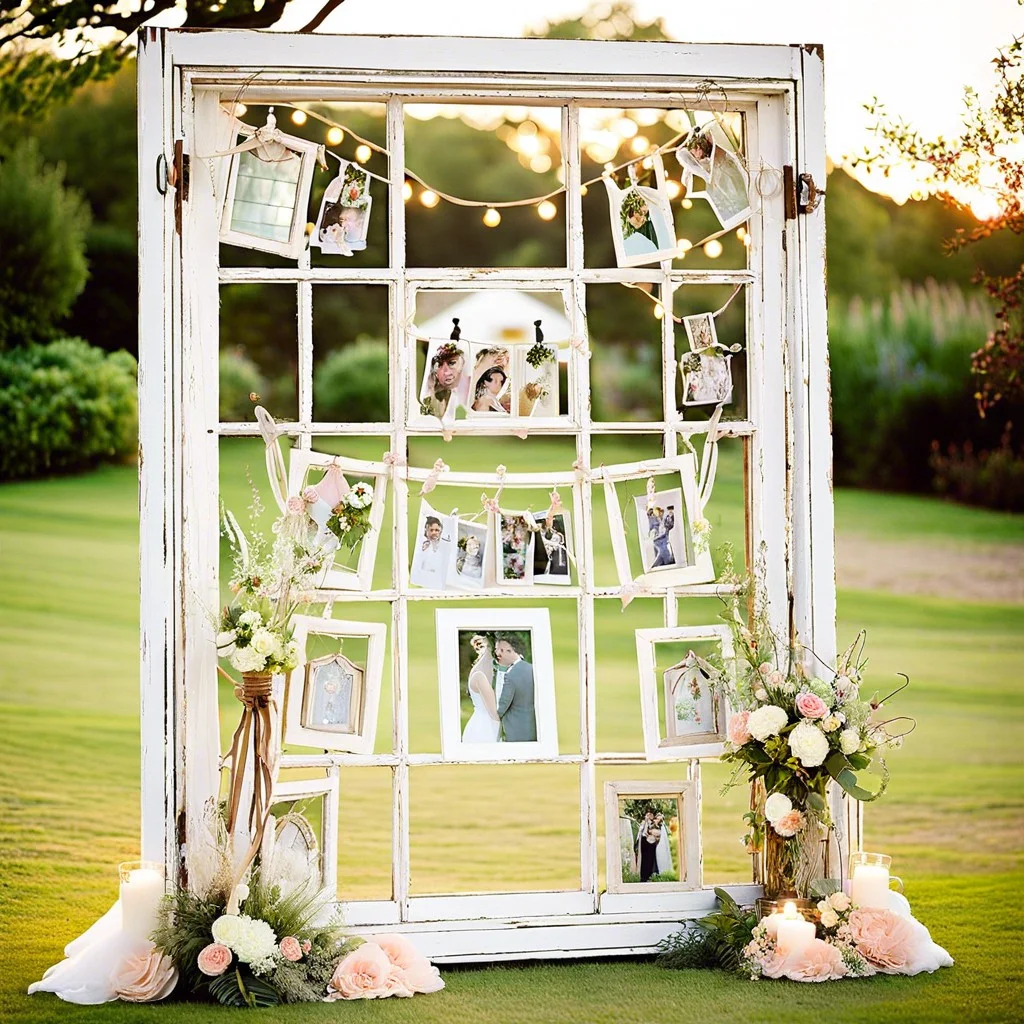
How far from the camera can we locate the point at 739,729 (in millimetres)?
3193

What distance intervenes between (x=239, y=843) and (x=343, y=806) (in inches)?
111

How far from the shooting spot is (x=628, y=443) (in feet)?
33.8

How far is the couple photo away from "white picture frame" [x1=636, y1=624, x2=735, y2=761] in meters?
0.30

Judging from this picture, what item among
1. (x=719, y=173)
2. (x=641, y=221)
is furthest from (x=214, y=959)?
(x=719, y=173)

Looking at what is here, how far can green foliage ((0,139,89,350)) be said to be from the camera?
23.2 feet

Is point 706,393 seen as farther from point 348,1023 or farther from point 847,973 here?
point 348,1023

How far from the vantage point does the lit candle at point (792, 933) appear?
10.2ft

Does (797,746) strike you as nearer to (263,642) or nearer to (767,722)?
(767,722)

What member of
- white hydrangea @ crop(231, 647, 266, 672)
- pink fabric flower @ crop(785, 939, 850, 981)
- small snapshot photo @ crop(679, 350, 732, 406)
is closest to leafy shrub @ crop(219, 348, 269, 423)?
small snapshot photo @ crop(679, 350, 732, 406)

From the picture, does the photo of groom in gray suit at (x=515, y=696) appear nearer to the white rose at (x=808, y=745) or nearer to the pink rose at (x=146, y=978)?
the white rose at (x=808, y=745)

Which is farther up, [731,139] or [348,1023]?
[731,139]

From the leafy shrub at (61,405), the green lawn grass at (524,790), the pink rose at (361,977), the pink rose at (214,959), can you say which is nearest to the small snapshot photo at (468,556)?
the green lawn grass at (524,790)

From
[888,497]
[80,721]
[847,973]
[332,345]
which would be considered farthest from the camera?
[332,345]

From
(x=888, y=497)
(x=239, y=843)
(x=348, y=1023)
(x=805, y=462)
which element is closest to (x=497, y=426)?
(x=805, y=462)
